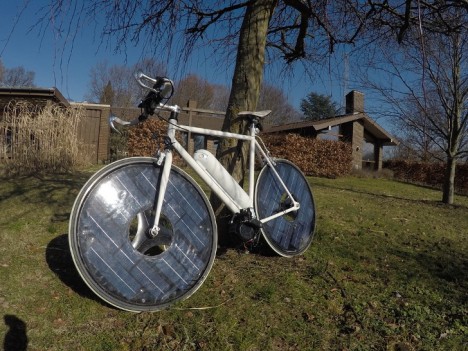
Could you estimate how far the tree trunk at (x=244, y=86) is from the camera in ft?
13.8

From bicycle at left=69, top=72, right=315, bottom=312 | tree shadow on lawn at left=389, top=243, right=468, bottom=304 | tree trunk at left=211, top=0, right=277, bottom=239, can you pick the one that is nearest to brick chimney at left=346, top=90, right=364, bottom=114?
tree trunk at left=211, top=0, right=277, bottom=239

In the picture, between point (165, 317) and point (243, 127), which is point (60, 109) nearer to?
point (243, 127)

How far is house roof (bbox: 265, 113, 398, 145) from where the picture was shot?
21438 mm

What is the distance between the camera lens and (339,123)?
76.1 ft

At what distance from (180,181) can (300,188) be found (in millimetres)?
1886

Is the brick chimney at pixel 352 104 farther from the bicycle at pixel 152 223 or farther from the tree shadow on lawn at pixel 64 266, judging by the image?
the tree shadow on lawn at pixel 64 266

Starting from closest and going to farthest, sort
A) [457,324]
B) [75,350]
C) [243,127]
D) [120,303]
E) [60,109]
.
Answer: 1. [75,350]
2. [120,303]
3. [457,324]
4. [243,127]
5. [60,109]

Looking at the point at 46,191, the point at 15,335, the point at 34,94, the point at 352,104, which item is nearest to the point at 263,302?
the point at 15,335

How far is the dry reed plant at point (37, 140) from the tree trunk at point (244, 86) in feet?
17.1

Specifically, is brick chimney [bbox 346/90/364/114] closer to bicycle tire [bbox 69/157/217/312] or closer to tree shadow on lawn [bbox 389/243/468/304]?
tree shadow on lawn [bbox 389/243/468/304]

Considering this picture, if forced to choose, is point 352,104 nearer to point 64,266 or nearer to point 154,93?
point 154,93

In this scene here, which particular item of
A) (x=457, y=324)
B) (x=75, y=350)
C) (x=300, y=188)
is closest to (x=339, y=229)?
(x=300, y=188)

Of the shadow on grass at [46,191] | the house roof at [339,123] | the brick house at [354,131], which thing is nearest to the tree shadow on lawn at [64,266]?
the shadow on grass at [46,191]

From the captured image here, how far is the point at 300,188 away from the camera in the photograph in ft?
15.1
